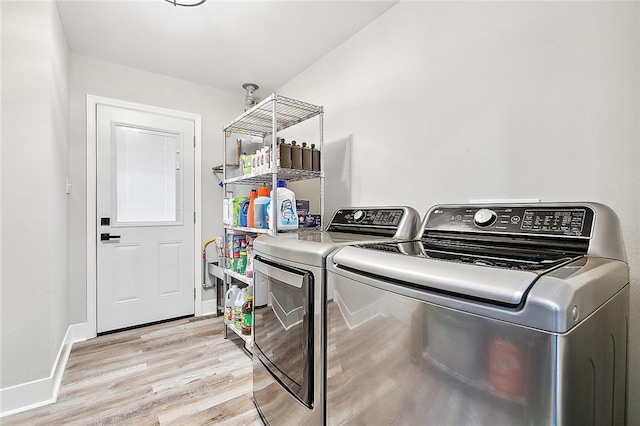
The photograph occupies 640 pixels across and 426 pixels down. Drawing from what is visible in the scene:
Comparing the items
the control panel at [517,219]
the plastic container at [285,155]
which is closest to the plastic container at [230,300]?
the plastic container at [285,155]

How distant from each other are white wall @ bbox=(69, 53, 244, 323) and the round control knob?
8.91 feet

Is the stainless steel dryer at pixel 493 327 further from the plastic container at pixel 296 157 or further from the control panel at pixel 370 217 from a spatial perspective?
the plastic container at pixel 296 157

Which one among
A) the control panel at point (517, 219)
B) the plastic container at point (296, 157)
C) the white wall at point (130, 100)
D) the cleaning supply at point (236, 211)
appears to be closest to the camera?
the control panel at point (517, 219)

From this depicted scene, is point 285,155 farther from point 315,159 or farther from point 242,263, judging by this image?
point 242,263

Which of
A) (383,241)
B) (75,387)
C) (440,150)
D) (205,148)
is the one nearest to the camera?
(383,241)

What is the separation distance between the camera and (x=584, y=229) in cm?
95

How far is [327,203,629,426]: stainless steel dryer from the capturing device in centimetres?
57

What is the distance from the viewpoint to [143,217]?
288cm

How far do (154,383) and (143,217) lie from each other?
1.55 meters

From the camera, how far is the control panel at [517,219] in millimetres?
982

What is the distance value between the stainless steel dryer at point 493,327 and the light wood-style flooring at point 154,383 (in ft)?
3.10

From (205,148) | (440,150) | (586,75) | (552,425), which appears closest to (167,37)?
(205,148)

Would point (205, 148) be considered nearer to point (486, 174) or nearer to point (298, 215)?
point (298, 215)

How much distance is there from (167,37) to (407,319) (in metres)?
2.62
